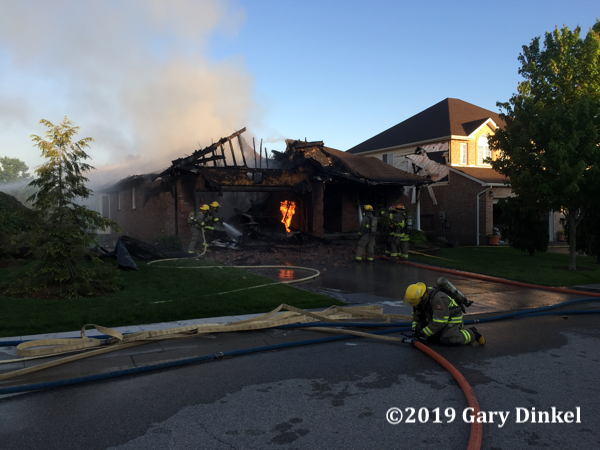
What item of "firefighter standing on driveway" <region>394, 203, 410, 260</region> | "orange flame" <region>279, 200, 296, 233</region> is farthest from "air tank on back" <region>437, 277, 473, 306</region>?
"orange flame" <region>279, 200, 296, 233</region>

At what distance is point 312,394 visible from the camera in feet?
12.9

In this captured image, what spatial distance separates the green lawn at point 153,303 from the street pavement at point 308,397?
0.74 metres

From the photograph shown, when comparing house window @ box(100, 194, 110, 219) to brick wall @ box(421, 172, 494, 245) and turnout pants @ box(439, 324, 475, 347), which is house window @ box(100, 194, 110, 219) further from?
turnout pants @ box(439, 324, 475, 347)

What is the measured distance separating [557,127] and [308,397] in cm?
1054

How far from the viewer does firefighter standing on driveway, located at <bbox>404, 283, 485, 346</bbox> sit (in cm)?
531

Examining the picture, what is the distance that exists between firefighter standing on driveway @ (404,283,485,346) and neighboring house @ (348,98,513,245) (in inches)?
713

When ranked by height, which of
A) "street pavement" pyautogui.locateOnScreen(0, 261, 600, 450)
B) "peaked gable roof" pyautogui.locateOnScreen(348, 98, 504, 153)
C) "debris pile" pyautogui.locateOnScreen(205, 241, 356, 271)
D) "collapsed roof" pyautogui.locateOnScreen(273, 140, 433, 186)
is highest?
"peaked gable roof" pyautogui.locateOnScreen(348, 98, 504, 153)

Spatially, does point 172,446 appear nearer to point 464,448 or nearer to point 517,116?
point 464,448

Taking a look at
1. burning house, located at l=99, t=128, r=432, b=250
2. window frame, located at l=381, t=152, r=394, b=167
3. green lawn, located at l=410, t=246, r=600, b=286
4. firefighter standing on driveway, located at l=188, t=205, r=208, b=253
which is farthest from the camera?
window frame, located at l=381, t=152, r=394, b=167

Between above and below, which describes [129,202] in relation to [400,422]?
above

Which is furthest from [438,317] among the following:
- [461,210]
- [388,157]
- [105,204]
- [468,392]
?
[105,204]

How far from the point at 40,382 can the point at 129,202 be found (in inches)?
827

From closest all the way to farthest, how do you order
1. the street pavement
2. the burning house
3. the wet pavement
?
the street pavement < the wet pavement < the burning house

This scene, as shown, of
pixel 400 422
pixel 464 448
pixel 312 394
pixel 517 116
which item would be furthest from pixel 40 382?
pixel 517 116
